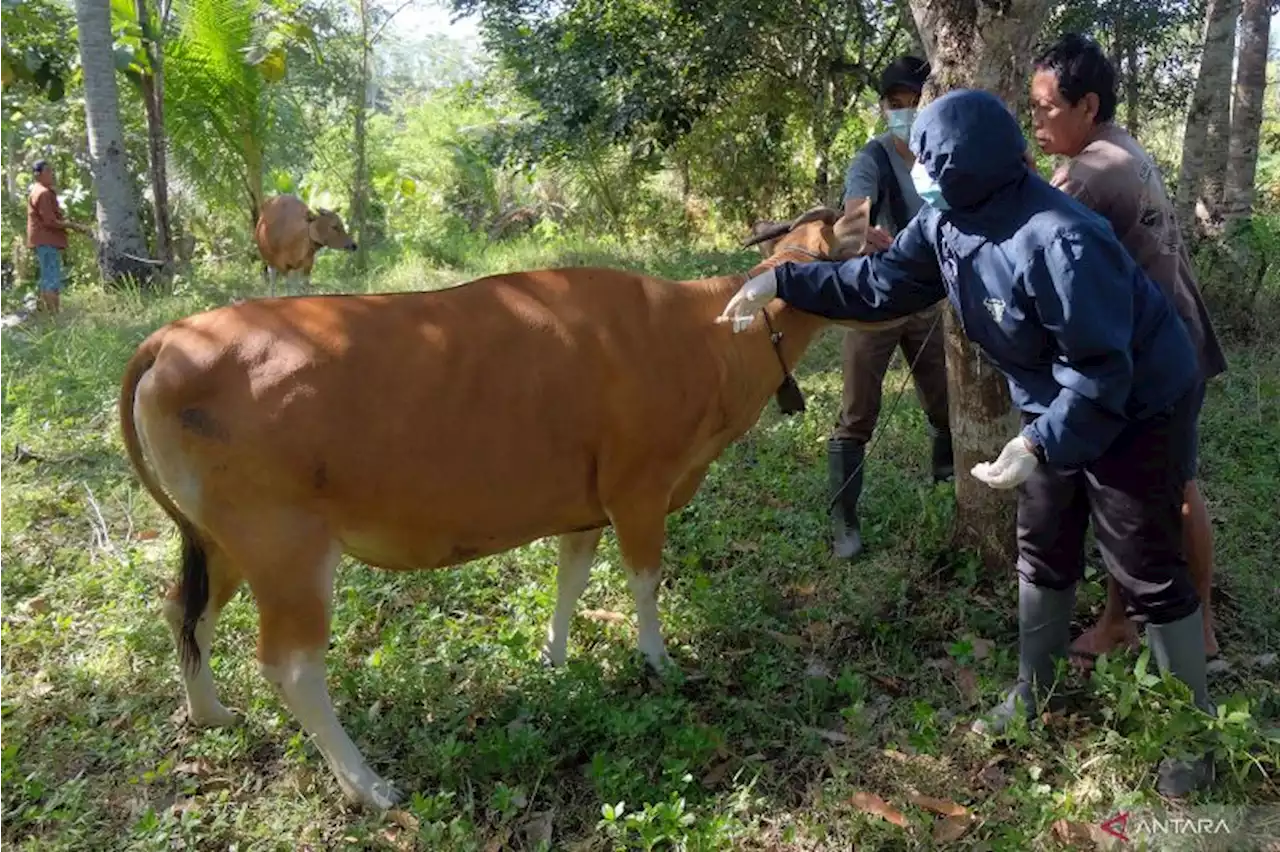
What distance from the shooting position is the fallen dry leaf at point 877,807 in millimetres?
2934

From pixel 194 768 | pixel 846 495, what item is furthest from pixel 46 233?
pixel 846 495

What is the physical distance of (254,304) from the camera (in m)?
3.29

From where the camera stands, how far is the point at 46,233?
1098 centimetres

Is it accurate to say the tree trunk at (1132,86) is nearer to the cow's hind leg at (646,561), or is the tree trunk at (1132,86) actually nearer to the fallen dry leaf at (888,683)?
the fallen dry leaf at (888,683)

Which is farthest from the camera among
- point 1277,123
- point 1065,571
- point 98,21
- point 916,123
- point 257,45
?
point 1277,123

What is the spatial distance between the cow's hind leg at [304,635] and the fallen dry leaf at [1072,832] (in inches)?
79.8

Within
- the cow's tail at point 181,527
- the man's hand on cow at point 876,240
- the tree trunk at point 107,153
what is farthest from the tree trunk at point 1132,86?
the cow's tail at point 181,527

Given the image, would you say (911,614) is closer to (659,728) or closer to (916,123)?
(659,728)

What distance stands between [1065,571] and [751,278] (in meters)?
1.46

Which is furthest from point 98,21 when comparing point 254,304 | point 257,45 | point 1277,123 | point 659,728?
point 1277,123

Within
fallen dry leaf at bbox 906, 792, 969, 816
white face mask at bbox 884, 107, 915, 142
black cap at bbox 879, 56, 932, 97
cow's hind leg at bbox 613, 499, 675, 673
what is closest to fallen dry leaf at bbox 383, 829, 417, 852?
cow's hind leg at bbox 613, 499, 675, 673

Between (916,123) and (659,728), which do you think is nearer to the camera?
(916,123)

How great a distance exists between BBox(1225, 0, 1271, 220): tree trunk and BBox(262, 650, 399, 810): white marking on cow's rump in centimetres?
797

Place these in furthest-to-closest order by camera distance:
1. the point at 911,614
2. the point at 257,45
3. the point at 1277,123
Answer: the point at 1277,123
the point at 257,45
the point at 911,614
